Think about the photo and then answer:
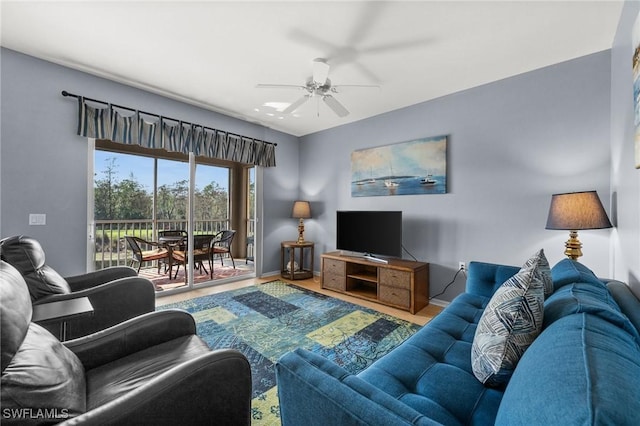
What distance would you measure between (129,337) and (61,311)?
47 cm

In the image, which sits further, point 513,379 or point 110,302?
point 110,302

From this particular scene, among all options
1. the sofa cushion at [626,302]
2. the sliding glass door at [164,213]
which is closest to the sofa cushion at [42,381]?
the sofa cushion at [626,302]

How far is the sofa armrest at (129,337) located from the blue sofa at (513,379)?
0.88 metres

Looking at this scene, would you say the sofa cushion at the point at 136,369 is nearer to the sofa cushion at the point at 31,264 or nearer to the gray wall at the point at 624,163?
the sofa cushion at the point at 31,264

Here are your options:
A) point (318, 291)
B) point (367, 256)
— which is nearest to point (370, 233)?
point (367, 256)

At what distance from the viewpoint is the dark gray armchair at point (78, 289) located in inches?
67.6

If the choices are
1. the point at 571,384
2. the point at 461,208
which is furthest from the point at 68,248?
the point at 461,208

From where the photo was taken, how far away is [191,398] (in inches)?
37.8

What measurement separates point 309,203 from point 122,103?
116 inches

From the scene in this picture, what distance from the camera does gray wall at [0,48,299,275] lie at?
8.28 feet

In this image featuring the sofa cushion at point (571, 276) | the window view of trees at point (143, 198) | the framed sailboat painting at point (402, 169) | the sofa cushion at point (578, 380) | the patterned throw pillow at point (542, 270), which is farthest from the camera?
the window view of trees at point (143, 198)

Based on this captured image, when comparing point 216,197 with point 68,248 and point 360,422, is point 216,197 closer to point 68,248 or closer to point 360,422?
point 68,248

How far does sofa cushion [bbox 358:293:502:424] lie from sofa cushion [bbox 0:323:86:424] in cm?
108

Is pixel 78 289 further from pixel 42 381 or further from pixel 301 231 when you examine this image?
pixel 301 231
